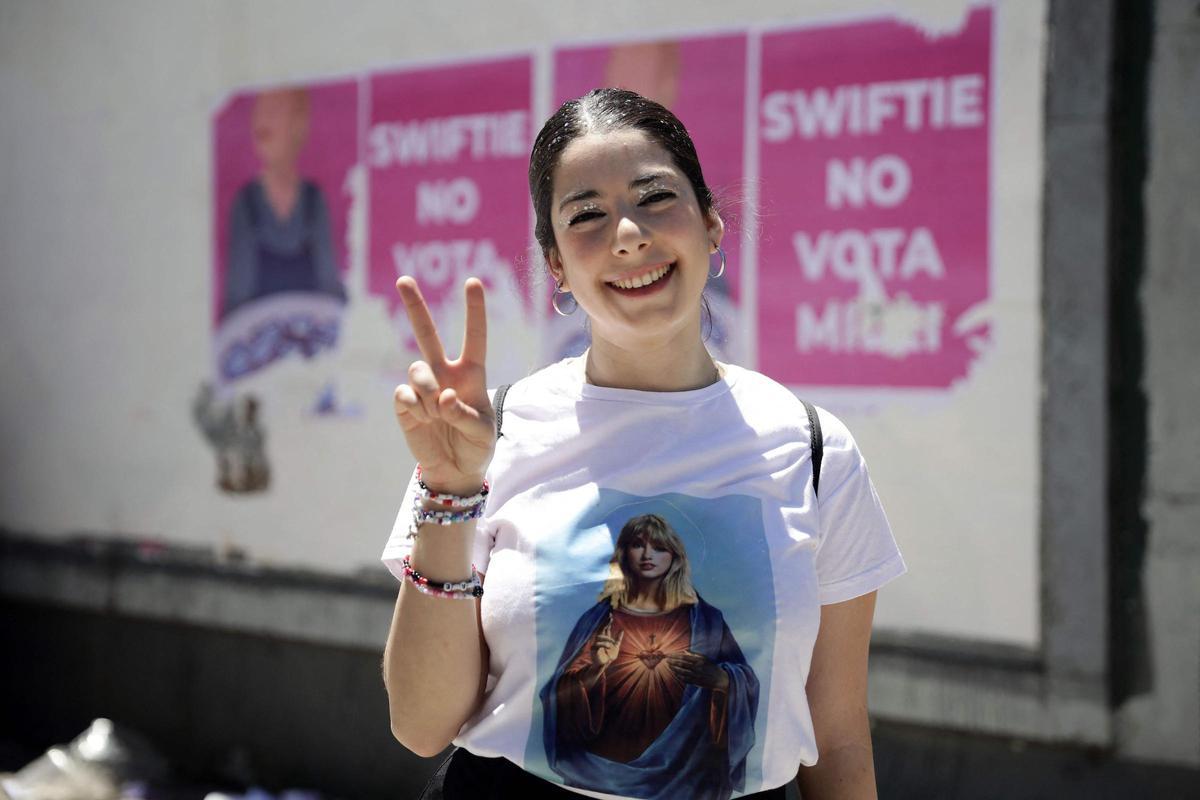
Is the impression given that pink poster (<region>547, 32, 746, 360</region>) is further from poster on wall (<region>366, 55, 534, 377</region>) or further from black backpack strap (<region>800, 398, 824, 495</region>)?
black backpack strap (<region>800, 398, 824, 495</region>)

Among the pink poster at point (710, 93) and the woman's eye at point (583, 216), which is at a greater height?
the pink poster at point (710, 93)

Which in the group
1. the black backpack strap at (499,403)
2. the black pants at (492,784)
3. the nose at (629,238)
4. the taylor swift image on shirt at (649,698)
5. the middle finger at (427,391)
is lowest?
the black pants at (492,784)

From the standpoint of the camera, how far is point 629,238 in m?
1.60

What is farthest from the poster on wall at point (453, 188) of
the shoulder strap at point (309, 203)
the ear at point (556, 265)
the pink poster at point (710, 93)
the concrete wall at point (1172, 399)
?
the ear at point (556, 265)

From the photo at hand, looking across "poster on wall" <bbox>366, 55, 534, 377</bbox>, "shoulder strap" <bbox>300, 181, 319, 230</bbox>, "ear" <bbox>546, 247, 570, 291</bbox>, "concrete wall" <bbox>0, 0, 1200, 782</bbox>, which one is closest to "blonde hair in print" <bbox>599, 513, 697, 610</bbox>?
"ear" <bbox>546, 247, 570, 291</bbox>

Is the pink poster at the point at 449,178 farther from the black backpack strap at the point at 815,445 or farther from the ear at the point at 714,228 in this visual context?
the black backpack strap at the point at 815,445

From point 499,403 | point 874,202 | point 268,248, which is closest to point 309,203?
point 268,248

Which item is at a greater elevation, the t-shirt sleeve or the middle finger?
the middle finger

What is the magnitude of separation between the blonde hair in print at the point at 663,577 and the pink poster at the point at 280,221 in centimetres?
355

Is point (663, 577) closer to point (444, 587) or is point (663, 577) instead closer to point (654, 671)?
point (654, 671)

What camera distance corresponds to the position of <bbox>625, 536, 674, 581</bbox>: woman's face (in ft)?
5.01

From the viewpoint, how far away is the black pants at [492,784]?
1.53 metres

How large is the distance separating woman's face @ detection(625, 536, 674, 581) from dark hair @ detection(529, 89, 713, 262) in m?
0.51

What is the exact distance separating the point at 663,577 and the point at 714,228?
0.57m
